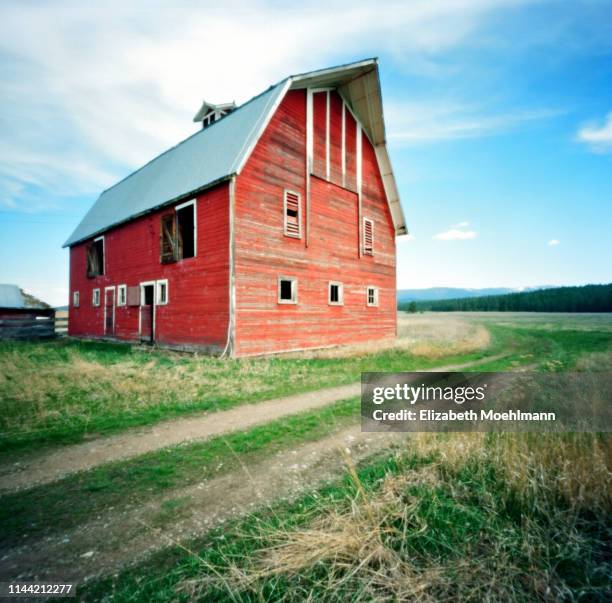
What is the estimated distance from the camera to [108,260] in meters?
20.4

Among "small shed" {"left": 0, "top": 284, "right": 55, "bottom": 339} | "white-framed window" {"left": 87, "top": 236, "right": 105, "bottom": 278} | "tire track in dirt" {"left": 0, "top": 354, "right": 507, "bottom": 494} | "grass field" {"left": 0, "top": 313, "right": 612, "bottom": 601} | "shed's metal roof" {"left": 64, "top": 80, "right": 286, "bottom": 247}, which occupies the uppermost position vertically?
"shed's metal roof" {"left": 64, "top": 80, "right": 286, "bottom": 247}

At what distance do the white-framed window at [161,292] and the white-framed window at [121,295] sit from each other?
3.69 meters

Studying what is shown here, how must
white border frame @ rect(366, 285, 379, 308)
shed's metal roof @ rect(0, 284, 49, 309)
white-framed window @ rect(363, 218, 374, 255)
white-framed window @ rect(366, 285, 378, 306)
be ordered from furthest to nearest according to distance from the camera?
shed's metal roof @ rect(0, 284, 49, 309) < white-framed window @ rect(366, 285, 378, 306) < white border frame @ rect(366, 285, 379, 308) < white-framed window @ rect(363, 218, 374, 255)

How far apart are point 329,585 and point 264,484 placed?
165 centimetres

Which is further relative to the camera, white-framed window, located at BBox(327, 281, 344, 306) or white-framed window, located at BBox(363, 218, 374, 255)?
white-framed window, located at BBox(363, 218, 374, 255)

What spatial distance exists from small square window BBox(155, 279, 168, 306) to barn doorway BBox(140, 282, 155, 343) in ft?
1.66

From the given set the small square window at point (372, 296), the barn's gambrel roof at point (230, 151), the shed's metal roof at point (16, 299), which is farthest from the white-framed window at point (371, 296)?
the shed's metal roof at point (16, 299)

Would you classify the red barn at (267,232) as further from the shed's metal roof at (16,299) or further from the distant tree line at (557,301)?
the distant tree line at (557,301)

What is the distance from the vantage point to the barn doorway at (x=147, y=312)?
54.9 ft

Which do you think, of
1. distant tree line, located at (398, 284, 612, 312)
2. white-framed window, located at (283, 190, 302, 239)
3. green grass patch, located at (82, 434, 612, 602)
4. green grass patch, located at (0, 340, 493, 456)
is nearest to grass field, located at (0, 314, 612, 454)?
green grass patch, located at (0, 340, 493, 456)

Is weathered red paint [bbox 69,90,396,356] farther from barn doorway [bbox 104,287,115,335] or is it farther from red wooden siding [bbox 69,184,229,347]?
barn doorway [bbox 104,287,115,335]

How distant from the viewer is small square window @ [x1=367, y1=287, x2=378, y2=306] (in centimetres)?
1932

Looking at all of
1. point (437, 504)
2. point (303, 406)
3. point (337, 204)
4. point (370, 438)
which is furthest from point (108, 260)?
point (437, 504)

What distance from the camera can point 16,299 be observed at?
91.5ft
